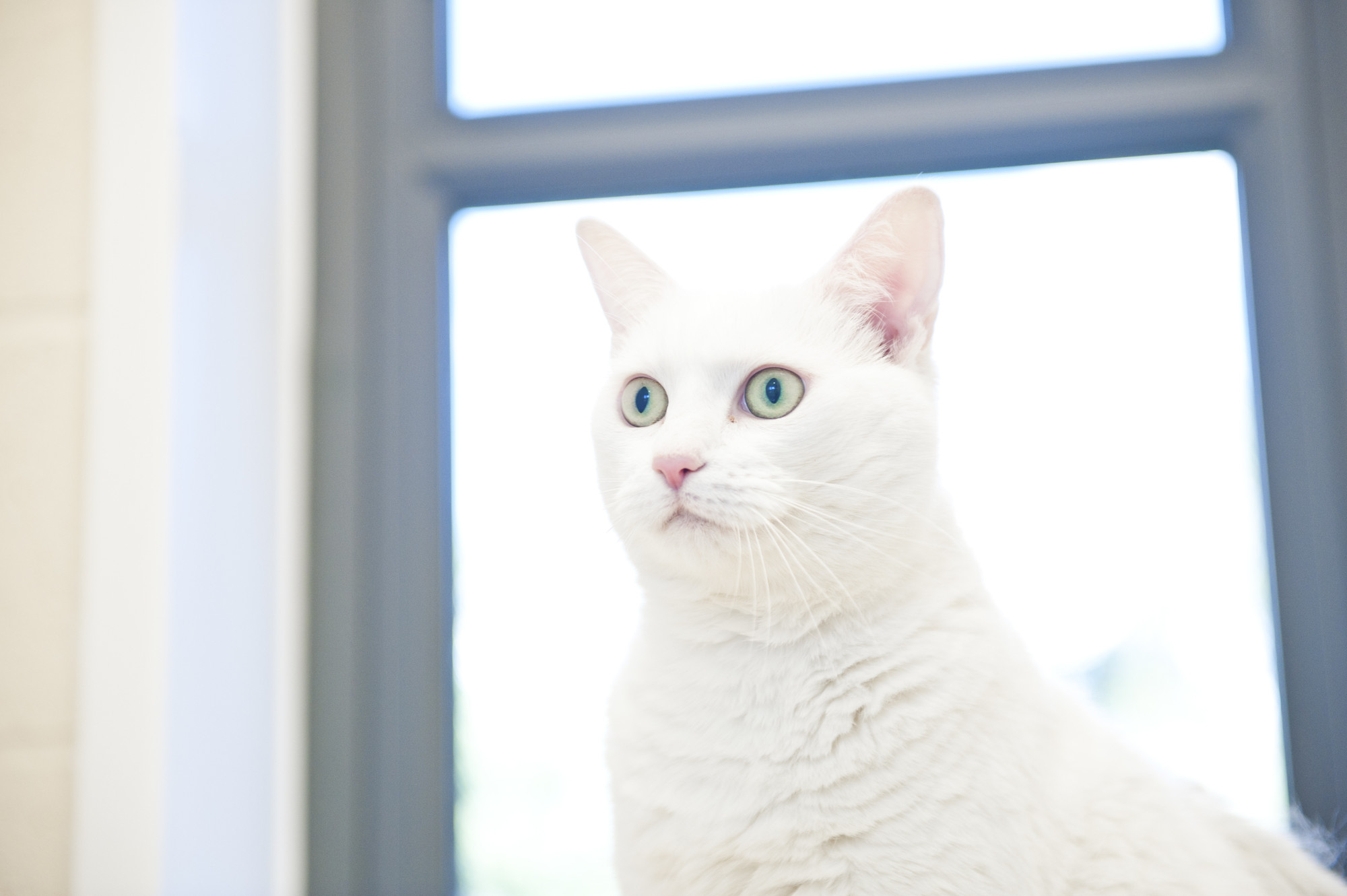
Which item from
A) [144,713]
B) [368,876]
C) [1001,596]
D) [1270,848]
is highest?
[1001,596]

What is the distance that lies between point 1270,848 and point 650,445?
79 cm

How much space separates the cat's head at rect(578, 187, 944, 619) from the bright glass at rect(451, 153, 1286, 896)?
1.13 feet

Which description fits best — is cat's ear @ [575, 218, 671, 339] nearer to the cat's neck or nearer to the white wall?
the cat's neck

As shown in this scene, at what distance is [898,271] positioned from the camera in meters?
0.91

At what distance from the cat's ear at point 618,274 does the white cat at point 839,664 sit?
0.30 ft

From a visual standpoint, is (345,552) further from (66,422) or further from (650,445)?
(650,445)

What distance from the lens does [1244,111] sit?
1.27 m

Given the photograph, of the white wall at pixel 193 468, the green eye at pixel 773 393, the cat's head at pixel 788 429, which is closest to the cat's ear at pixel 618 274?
the cat's head at pixel 788 429

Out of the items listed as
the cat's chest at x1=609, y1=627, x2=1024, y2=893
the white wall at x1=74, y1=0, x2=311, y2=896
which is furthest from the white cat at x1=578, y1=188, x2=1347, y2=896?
the white wall at x1=74, y1=0, x2=311, y2=896

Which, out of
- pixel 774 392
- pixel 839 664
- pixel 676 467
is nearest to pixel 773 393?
pixel 774 392

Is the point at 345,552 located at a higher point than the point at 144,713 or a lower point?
higher

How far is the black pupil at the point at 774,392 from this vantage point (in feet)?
2.90

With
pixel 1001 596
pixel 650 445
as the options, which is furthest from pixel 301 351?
pixel 1001 596

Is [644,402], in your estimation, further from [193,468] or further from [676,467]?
[193,468]
